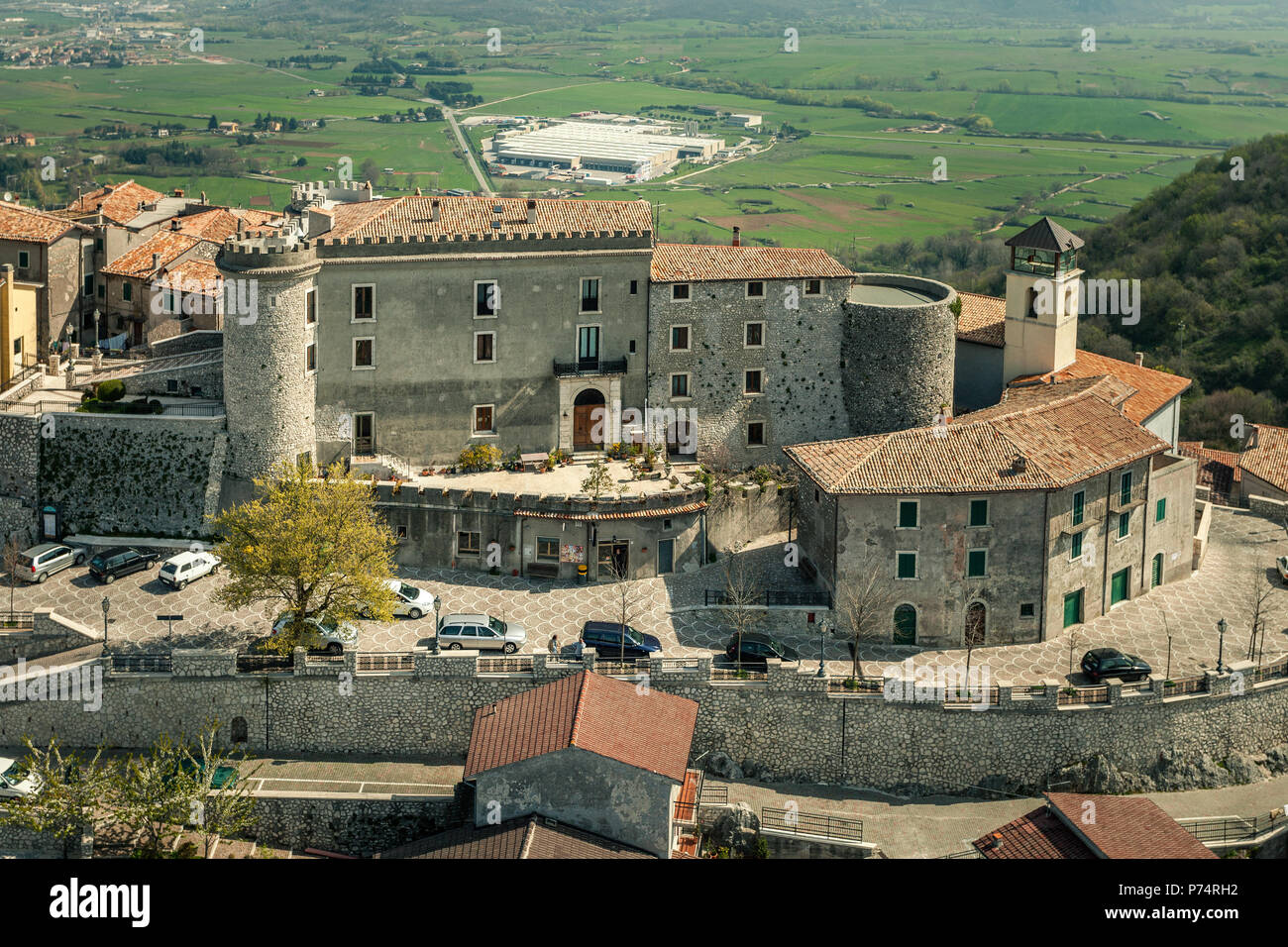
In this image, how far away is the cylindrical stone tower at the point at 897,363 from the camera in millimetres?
73688

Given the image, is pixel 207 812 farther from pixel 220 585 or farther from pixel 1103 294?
pixel 1103 294

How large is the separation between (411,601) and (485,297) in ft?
44.9

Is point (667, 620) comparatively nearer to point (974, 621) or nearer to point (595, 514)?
point (595, 514)

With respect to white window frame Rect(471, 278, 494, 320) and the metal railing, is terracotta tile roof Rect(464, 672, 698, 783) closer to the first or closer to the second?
the metal railing

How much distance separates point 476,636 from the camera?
6147 cm

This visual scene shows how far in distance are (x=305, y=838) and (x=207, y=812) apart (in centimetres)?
338

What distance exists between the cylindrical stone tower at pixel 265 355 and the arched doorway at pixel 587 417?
37.5 ft

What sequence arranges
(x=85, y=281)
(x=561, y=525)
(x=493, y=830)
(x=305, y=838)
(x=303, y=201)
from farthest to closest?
(x=85, y=281) < (x=303, y=201) < (x=561, y=525) < (x=305, y=838) < (x=493, y=830)

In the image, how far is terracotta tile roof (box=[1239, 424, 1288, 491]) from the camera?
269ft

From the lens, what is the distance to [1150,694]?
6206 centimetres

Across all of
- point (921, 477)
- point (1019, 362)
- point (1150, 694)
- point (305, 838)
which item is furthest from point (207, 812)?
point (1019, 362)

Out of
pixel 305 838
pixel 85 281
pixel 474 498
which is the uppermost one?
pixel 85 281

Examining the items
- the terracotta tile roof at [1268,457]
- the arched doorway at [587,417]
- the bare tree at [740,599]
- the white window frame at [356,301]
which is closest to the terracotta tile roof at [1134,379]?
the terracotta tile roof at [1268,457]

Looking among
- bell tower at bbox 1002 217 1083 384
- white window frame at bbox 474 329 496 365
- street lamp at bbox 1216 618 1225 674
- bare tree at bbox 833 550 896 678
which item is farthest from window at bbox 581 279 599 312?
street lamp at bbox 1216 618 1225 674
